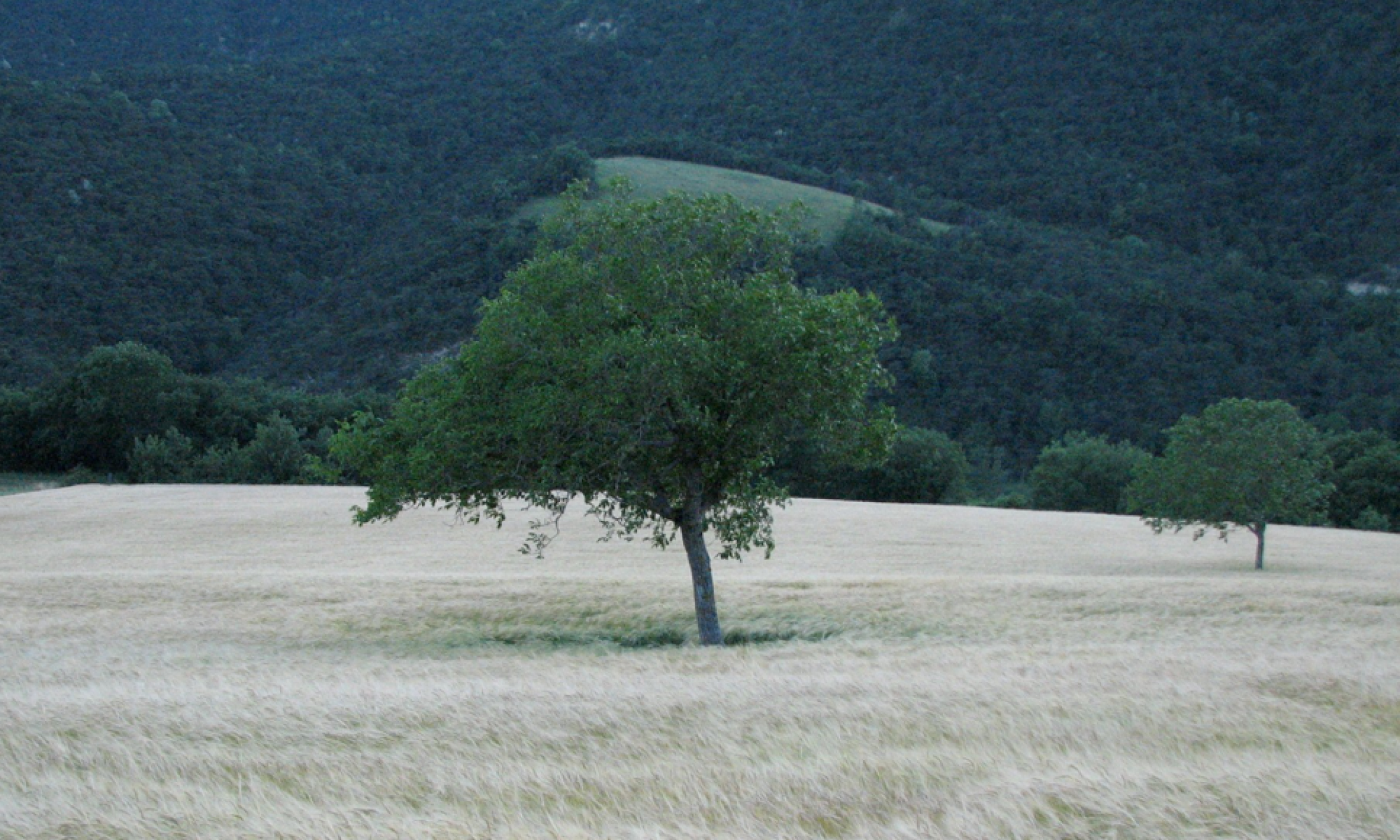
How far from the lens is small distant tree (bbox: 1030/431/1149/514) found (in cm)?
6144

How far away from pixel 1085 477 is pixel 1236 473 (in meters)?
31.9

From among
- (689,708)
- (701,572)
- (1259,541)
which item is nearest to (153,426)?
(701,572)

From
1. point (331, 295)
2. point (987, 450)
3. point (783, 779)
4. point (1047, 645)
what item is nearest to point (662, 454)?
point (1047, 645)

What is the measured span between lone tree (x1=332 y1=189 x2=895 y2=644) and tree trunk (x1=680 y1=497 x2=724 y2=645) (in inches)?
1.2

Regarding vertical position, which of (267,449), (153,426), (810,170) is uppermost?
(810,170)

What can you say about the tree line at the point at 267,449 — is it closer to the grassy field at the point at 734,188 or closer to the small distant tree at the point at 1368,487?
the small distant tree at the point at 1368,487

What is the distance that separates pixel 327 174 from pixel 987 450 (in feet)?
235

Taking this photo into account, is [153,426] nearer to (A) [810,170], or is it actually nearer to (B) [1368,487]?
(B) [1368,487]

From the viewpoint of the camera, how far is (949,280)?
83250 mm

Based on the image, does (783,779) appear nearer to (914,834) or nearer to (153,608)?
(914,834)

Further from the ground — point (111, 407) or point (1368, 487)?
point (111, 407)

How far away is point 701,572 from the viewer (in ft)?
52.3

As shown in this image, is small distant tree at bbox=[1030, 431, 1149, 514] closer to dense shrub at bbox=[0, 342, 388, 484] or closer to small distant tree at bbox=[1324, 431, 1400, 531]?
small distant tree at bbox=[1324, 431, 1400, 531]

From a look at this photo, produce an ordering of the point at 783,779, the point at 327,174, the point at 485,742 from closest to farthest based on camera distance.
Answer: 1. the point at 783,779
2. the point at 485,742
3. the point at 327,174
